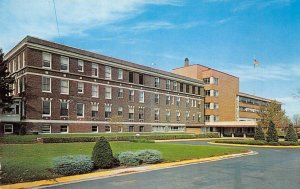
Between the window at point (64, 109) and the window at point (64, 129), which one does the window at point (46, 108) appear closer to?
the window at point (64, 109)

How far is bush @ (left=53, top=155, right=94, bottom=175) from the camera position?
1358cm

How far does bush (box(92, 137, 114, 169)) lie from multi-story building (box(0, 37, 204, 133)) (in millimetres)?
23611

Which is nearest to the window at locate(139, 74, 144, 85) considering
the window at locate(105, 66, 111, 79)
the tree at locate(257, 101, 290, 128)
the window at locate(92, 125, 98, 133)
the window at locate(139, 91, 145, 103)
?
the window at locate(139, 91, 145, 103)

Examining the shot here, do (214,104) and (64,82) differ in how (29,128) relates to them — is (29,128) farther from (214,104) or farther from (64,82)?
(214,104)

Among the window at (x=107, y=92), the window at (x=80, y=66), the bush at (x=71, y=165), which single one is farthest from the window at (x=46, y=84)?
the bush at (x=71, y=165)

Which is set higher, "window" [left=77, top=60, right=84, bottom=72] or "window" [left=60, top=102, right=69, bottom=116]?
"window" [left=77, top=60, right=84, bottom=72]

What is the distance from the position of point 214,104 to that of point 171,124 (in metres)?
17.2

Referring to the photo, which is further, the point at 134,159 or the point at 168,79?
the point at 168,79

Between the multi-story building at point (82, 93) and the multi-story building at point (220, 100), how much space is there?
13203 millimetres

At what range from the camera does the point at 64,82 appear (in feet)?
134

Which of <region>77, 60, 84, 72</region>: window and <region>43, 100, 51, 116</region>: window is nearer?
Result: <region>43, 100, 51, 116</region>: window

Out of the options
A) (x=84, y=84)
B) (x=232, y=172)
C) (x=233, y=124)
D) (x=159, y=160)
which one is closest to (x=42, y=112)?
(x=84, y=84)

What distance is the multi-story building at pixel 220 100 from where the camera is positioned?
6996cm

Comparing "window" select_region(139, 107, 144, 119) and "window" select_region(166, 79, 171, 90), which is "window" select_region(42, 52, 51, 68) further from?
"window" select_region(166, 79, 171, 90)
